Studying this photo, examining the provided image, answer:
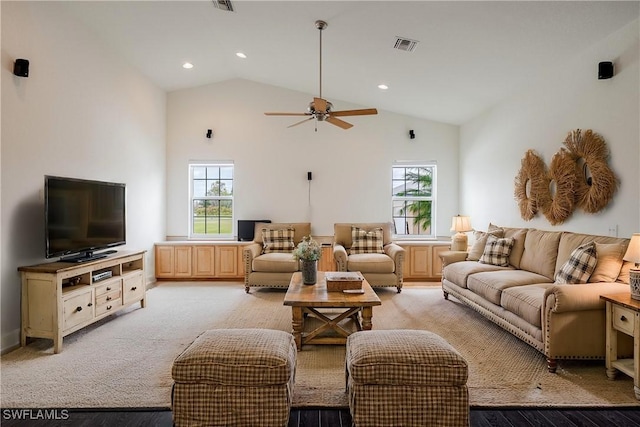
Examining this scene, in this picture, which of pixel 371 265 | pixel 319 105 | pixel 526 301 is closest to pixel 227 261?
pixel 371 265

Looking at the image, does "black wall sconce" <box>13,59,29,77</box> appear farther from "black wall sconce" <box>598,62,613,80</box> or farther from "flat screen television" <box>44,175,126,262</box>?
"black wall sconce" <box>598,62,613,80</box>

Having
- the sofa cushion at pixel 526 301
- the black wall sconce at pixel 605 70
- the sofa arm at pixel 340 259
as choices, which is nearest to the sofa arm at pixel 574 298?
the sofa cushion at pixel 526 301

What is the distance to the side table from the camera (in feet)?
7.48

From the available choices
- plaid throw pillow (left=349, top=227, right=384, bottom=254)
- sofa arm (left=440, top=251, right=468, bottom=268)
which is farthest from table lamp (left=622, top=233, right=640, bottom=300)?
plaid throw pillow (left=349, top=227, right=384, bottom=254)

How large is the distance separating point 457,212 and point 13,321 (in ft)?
20.4

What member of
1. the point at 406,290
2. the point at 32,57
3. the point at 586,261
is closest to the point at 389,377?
the point at 586,261

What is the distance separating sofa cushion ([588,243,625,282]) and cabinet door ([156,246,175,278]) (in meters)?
5.51

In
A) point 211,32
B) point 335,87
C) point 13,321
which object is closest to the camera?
point 13,321

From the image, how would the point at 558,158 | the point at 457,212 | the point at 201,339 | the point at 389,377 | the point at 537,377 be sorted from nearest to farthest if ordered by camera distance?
the point at 389,377 < the point at 201,339 < the point at 537,377 < the point at 558,158 < the point at 457,212

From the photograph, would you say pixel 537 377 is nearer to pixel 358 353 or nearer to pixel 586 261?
pixel 586 261

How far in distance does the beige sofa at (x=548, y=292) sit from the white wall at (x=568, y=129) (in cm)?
31

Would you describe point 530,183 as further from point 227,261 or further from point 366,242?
point 227,261

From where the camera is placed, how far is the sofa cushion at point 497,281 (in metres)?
3.34

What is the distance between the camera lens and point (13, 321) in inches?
123
